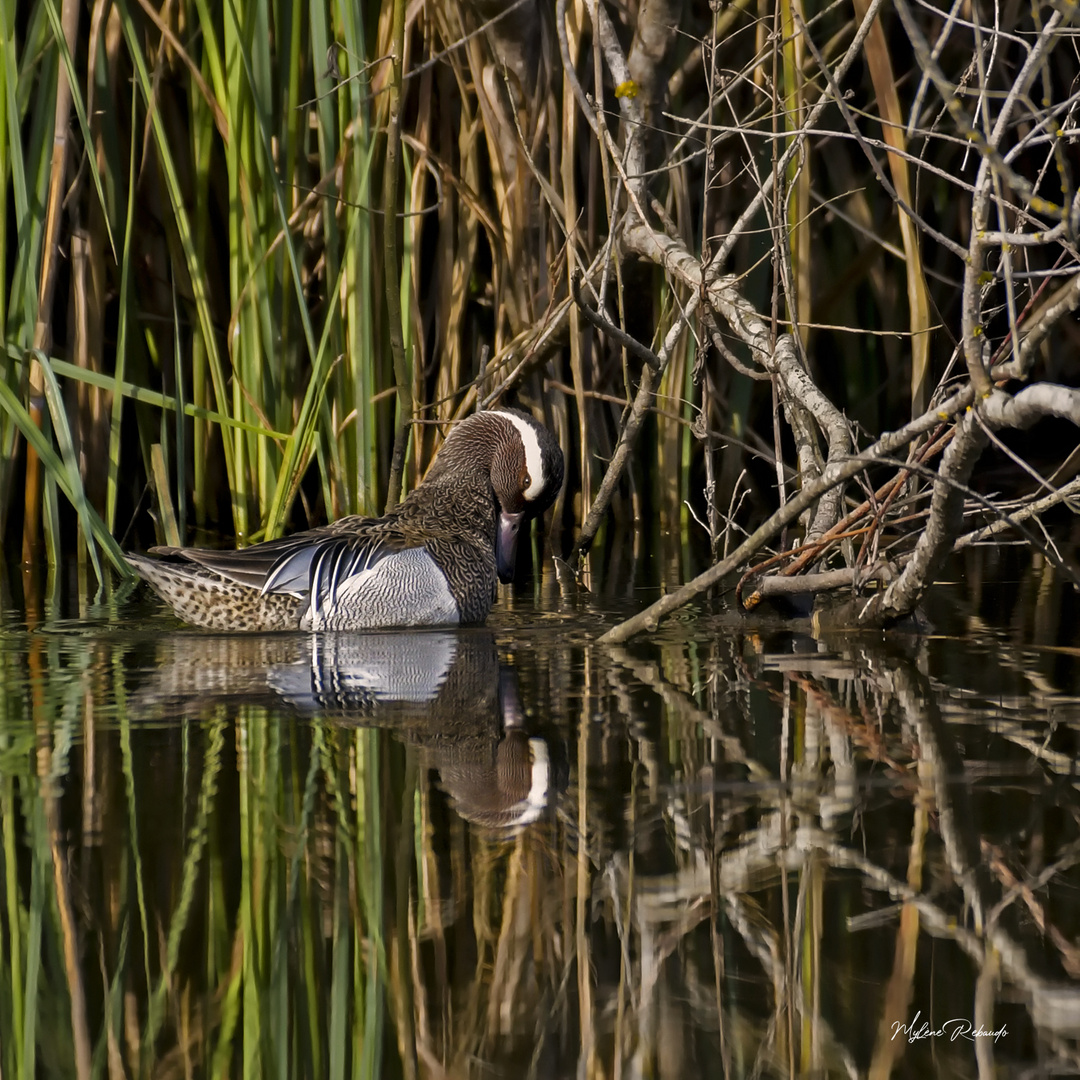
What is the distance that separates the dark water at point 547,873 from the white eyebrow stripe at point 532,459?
156 centimetres

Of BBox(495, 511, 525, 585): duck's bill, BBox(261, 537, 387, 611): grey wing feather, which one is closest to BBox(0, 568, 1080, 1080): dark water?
BBox(261, 537, 387, 611): grey wing feather

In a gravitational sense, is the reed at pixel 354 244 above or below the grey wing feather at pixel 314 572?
above

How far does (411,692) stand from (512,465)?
1846 mm

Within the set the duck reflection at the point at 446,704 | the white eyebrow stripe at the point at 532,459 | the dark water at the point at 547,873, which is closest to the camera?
the dark water at the point at 547,873

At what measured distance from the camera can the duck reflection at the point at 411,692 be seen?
295cm

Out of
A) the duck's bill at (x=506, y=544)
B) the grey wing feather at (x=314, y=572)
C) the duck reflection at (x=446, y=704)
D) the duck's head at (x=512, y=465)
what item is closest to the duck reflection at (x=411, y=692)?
the duck reflection at (x=446, y=704)

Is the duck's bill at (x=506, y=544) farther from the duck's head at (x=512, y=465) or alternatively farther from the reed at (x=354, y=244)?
the reed at (x=354, y=244)

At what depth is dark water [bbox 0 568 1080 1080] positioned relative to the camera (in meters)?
1.94

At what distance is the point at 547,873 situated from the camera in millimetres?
2424

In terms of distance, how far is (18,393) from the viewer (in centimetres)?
580

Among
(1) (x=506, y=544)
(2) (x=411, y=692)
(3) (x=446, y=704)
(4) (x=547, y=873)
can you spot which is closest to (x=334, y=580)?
(1) (x=506, y=544)

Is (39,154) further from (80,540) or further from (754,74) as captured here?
(754,74)

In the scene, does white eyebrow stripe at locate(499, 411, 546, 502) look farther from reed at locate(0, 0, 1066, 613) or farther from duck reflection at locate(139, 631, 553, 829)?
duck reflection at locate(139, 631, 553, 829)

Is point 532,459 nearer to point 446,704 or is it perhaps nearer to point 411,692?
point 411,692
